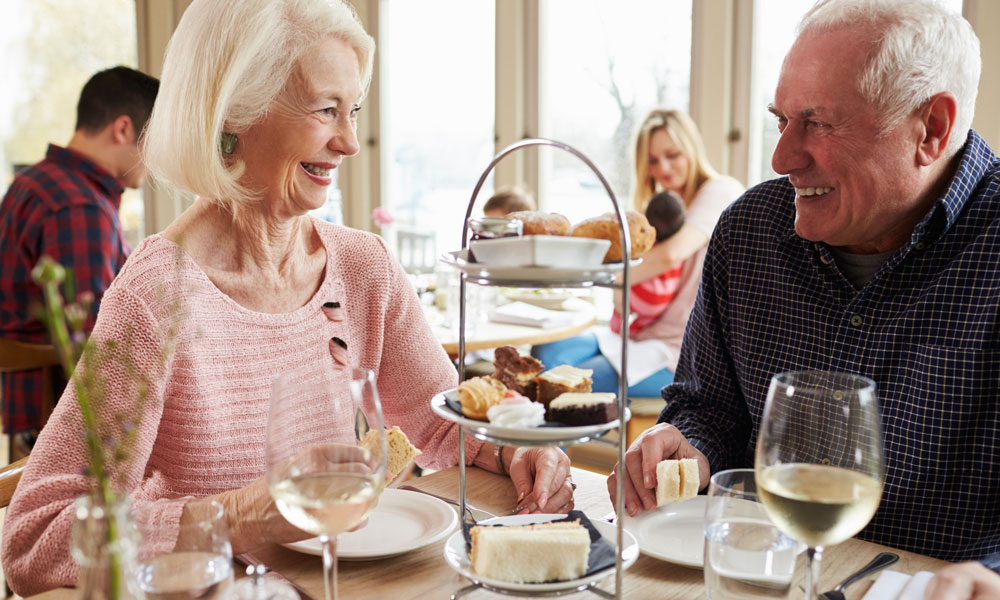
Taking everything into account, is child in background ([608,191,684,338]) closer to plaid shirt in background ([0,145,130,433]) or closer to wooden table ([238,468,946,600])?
plaid shirt in background ([0,145,130,433])

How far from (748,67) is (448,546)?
3.92 meters

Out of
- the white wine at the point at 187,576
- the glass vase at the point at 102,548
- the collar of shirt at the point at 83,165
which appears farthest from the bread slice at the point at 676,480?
the collar of shirt at the point at 83,165

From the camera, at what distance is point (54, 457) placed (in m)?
1.17

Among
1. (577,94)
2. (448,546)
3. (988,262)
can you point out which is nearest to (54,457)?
(448,546)

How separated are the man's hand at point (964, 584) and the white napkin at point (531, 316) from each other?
8.05 feet


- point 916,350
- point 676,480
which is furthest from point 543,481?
point 916,350

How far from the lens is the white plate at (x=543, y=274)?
2.84 feet

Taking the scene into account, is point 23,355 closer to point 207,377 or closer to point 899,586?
point 207,377

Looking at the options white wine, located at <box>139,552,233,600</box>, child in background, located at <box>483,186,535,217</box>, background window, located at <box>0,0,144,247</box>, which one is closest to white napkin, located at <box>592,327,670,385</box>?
child in background, located at <box>483,186,535,217</box>

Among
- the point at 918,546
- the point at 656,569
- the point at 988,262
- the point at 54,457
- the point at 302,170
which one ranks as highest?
the point at 302,170

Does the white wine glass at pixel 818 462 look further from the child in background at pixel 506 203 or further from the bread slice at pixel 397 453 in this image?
the child in background at pixel 506 203

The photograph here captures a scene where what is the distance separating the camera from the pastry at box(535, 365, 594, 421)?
95cm

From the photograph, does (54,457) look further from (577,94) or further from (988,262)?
(577,94)

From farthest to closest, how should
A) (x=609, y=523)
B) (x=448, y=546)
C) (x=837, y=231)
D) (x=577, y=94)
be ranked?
1. (x=577, y=94)
2. (x=837, y=231)
3. (x=609, y=523)
4. (x=448, y=546)
